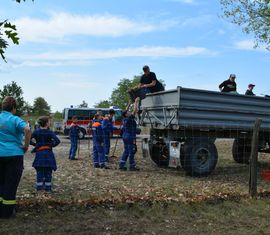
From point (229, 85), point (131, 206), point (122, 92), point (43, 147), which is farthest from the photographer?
point (122, 92)

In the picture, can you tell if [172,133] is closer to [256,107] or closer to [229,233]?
[256,107]

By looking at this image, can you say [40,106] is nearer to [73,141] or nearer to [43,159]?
[73,141]

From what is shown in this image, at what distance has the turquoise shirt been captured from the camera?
18.4 feet

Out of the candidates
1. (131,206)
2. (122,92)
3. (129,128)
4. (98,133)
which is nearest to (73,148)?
(98,133)

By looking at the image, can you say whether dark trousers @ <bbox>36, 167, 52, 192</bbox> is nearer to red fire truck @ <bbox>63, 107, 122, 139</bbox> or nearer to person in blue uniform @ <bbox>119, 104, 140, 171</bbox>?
person in blue uniform @ <bbox>119, 104, 140, 171</bbox>

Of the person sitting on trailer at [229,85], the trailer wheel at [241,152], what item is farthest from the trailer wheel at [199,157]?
the trailer wheel at [241,152]

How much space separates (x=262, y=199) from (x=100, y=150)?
536 centimetres

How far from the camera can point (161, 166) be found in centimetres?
1186

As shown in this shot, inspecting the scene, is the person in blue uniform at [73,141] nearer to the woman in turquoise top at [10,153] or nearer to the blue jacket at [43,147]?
the blue jacket at [43,147]

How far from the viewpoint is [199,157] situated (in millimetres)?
10258

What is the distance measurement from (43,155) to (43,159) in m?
0.07

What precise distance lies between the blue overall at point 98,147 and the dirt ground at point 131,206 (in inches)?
71.1

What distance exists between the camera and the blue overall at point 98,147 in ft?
37.4

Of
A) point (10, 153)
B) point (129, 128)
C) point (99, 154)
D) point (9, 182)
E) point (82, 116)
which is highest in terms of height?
point (82, 116)
